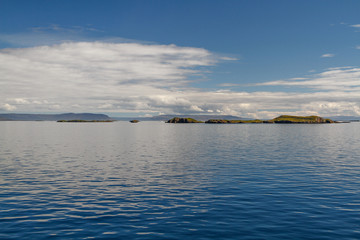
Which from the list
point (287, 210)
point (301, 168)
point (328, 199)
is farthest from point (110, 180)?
point (301, 168)

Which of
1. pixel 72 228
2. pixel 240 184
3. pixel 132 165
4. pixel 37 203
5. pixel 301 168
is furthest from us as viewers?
pixel 132 165

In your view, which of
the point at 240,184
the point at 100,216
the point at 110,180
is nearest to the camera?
the point at 100,216

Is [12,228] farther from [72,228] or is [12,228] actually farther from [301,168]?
[301,168]

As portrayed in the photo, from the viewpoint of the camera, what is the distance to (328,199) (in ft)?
97.0

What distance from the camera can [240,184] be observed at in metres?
36.6

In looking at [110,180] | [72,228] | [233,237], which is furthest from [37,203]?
[233,237]

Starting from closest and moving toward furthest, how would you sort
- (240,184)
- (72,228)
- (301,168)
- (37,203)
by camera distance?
(72,228)
(37,203)
(240,184)
(301,168)

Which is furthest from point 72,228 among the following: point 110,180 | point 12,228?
point 110,180

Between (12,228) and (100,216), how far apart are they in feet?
21.1

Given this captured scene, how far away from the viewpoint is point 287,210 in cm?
2591

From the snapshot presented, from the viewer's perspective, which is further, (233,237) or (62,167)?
(62,167)

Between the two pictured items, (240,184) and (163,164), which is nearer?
(240,184)

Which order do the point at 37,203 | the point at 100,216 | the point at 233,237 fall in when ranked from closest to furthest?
the point at 233,237 → the point at 100,216 → the point at 37,203

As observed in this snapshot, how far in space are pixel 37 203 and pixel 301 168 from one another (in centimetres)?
4016
